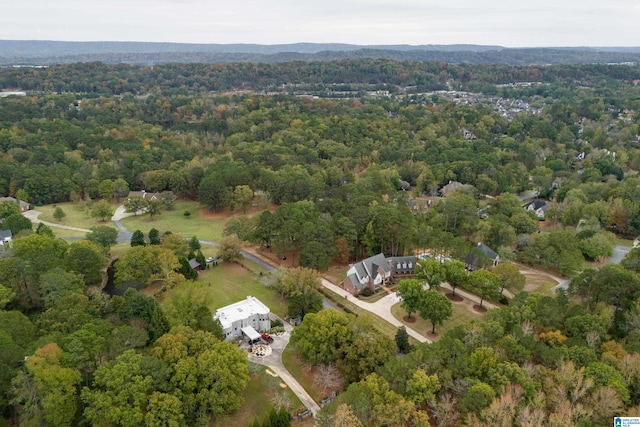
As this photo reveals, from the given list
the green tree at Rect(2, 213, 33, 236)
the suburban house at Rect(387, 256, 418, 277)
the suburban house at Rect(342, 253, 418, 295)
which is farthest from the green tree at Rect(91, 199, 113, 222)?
the suburban house at Rect(387, 256, 418, 277)

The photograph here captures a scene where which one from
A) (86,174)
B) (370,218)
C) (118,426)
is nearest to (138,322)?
(118,426)

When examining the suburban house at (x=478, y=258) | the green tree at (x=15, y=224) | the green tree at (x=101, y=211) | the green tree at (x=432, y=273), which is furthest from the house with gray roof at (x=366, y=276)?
the green tree at (x=15, y=224)

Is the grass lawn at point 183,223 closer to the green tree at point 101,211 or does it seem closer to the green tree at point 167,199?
the green tree at point 167,199

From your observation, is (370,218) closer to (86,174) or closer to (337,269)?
(337,269)

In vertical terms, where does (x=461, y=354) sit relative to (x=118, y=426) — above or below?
above

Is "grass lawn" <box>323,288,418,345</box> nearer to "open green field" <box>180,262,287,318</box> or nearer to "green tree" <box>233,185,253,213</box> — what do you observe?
"open green field" <box>180,262,287,318</box>

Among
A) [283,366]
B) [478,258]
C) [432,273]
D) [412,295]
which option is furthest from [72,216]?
[478,258]
